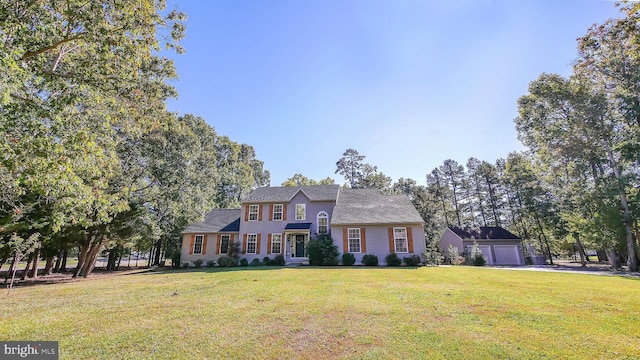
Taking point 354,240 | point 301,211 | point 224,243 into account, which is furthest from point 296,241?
point 224,243

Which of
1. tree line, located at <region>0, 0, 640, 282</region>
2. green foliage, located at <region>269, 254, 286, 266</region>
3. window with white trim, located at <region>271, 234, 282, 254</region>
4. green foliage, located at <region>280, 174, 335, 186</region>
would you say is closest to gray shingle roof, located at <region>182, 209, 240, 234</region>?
tree line, located at <region>0, 0, 640, 282</region>

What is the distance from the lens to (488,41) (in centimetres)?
1102

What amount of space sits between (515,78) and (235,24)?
14.4 m

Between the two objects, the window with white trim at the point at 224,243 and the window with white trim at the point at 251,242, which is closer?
the window with white trim at the point at 251,242

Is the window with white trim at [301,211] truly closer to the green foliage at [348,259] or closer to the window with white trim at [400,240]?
the green foliage at [348,259]

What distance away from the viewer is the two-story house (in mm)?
20938

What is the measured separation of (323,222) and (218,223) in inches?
398

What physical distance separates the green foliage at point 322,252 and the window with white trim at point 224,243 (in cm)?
830

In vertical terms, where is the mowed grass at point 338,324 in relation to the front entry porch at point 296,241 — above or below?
below

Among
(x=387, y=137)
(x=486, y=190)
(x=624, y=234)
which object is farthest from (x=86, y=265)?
(x=486, y=190)

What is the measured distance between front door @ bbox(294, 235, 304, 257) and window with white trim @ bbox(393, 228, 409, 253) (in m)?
7.99

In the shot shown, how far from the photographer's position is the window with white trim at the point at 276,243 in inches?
920

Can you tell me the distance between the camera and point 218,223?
83.9 ft

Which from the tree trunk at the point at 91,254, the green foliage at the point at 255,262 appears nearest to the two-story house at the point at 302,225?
the green foliage at the point at 255,262
